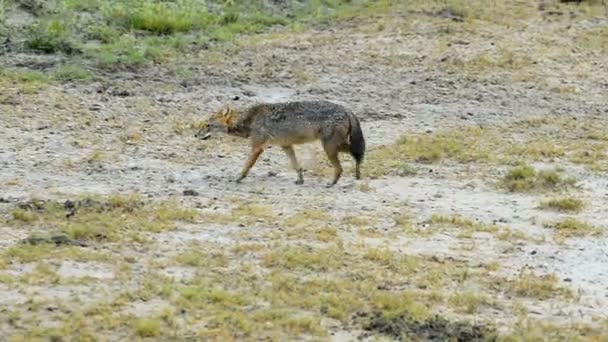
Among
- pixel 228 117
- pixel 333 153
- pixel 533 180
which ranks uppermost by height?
pixel 228 117

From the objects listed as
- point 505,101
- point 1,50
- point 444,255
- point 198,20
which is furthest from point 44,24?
point 444,255

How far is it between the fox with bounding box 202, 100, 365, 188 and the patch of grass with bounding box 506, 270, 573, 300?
10.7 ft

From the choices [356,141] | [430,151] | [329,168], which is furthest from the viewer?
[430,151]

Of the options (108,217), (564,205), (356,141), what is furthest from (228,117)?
(564,205)

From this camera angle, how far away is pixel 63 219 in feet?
35.3

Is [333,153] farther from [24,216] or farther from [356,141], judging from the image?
[24,216]

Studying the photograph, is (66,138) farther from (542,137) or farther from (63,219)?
(542,137)

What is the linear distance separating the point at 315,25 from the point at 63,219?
10.9 metres

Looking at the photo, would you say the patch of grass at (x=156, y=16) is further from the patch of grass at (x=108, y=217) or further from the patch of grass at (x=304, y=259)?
the patch of grass at (x=304, y=259)

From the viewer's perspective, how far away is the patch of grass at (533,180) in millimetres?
12984

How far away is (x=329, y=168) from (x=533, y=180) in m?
2.10

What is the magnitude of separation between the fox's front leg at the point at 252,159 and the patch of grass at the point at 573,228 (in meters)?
2.98

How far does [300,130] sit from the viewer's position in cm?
1275

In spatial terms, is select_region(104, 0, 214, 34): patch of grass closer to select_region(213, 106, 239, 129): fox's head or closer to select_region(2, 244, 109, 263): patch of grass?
select_region(213, 106, 239, 129): fox's head
